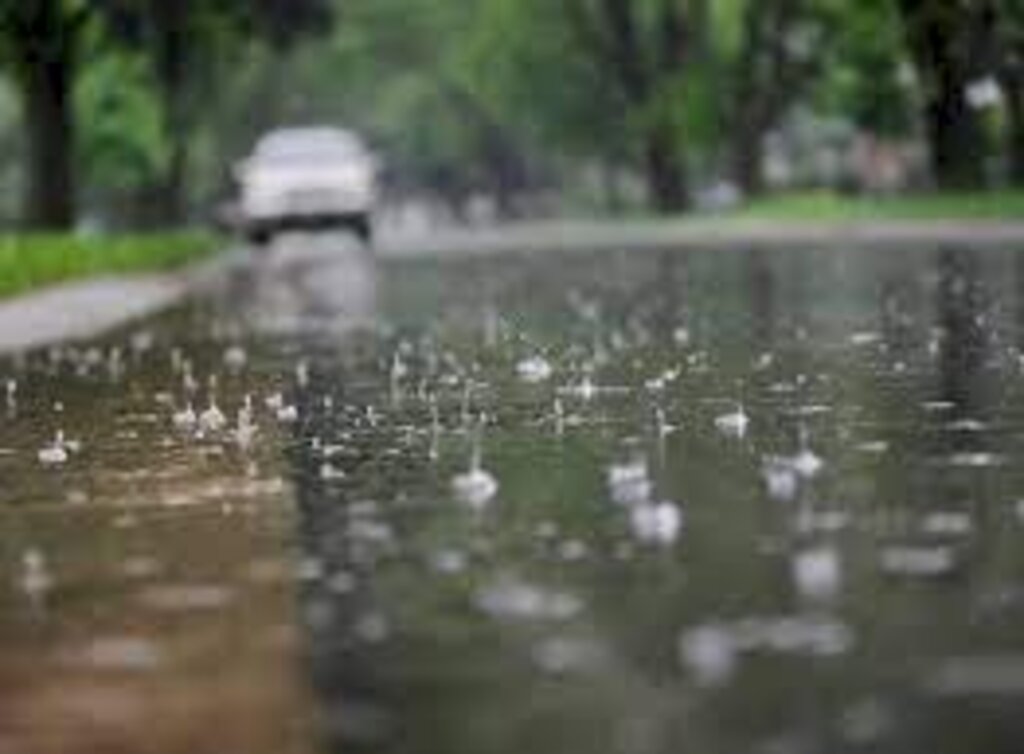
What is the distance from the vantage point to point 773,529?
1023 cm

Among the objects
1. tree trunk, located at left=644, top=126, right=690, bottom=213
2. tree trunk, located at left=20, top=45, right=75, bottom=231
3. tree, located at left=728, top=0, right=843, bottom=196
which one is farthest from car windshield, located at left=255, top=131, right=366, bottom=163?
tree trunk, located at left=644, top=126, right=690, bottom=213

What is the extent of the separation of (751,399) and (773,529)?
6030mm

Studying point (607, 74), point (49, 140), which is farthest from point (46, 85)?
point (607, 74)

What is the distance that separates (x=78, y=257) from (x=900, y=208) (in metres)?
23.4

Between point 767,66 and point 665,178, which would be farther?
point 665,178

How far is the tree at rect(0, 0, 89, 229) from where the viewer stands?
4575 cm

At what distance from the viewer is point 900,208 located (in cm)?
5994

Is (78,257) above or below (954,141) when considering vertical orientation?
below

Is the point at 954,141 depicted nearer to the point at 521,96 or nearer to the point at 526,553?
the point at 521,96

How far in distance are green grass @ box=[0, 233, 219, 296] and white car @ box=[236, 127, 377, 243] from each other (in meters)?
4.12

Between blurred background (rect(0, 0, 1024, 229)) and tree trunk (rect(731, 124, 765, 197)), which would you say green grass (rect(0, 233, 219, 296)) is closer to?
blurred background (rect(0, 0, 1024, 229))

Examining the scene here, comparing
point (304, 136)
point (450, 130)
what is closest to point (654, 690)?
point (304, 136)

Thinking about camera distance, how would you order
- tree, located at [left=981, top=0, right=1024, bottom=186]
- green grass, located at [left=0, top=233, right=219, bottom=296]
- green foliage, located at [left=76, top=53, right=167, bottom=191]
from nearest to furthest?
green grass, located at [left=0, top=233, right=219, bottom=296]
tree, located at [left=981, top=0, right=1024, bottom=186]
green foliage, located at [left=76, top=53, right=167, bottom=191]

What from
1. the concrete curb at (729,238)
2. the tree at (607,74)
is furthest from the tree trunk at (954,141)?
the tree at (607,74)
